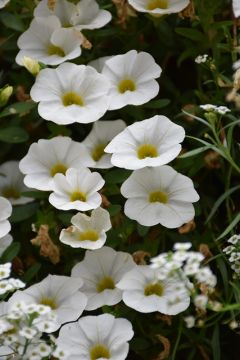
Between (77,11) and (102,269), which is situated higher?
→ (77,11)

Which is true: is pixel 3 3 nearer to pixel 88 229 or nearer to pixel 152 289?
pixel 88 229

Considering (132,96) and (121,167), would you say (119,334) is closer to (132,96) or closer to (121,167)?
(121,167)

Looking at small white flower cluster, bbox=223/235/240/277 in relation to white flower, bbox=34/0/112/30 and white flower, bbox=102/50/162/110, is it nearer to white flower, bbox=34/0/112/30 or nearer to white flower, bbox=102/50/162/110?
white flower, bbox=102/50/162/110

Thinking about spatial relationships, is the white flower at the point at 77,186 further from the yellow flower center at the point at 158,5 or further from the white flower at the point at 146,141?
the yellow flower center at the point at 158,5

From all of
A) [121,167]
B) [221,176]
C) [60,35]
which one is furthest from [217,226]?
[60,35]

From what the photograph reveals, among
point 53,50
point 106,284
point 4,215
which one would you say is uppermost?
point 53,50

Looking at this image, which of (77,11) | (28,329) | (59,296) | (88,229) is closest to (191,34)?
(77,11)
